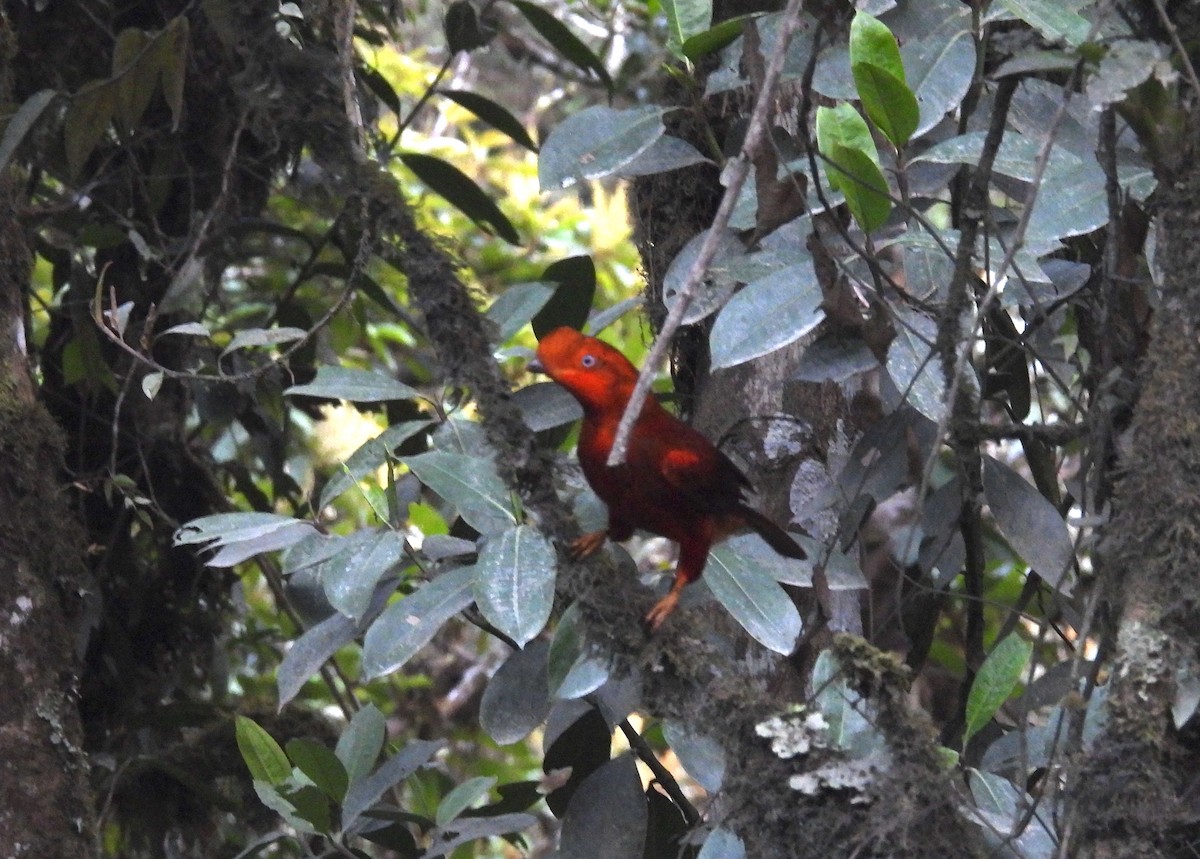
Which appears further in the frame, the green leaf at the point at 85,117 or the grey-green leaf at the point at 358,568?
the green leaf at the point at 85,117

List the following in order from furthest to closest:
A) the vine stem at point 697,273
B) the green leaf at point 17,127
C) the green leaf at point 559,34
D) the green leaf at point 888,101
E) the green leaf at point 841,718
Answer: the green leaf at point 559,34, the green leaf at point 17,127, the green leaf at point 888,101, the green leaf at point 841,718, the vine stem at point 697,273

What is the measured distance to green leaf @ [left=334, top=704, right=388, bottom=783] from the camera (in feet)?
7.28

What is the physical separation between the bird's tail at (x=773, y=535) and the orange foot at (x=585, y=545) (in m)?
0.25

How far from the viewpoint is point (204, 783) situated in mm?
2947

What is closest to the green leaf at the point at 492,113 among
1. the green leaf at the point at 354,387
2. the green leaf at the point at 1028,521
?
the green leaf at the point at 354,387

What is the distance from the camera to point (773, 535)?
2.09 m

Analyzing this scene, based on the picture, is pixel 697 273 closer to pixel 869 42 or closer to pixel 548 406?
pixel 869 42

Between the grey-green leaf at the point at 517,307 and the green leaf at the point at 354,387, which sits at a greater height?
the grey-green leaf at the point at 517,307

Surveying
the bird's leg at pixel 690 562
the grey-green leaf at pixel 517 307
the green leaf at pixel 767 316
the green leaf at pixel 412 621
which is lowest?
the green leaf at pixel 412 621

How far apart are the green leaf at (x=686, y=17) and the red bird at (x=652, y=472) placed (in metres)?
0.53

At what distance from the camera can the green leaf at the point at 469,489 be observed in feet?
6.70

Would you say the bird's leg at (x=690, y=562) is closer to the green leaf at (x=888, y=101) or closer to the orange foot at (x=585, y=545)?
the orange foot at (x=585, y=545)

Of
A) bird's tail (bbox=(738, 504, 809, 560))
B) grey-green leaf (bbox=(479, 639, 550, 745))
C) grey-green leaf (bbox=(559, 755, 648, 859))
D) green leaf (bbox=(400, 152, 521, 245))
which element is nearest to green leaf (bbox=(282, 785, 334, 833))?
grey-green leaf (bbox=(479, 639, 550, 745))

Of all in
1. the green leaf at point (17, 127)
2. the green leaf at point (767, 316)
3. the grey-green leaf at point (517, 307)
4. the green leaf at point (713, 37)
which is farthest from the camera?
the green leaf at point (17, 127)
